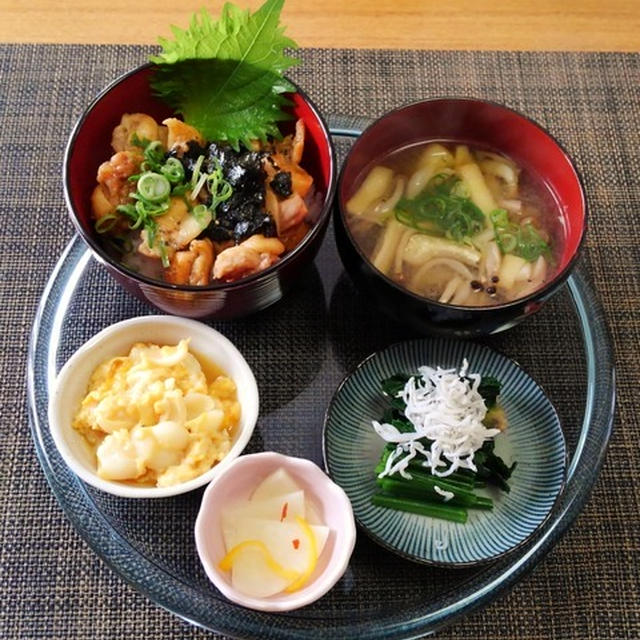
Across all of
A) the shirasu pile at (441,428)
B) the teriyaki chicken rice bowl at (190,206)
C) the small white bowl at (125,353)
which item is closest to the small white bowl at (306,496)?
the small white bowl at (125,353)

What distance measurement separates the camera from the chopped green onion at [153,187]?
1.65 meters

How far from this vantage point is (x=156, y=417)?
5.04ft

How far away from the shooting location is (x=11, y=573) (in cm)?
164

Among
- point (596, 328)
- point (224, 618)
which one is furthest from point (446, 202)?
point (224, 618)

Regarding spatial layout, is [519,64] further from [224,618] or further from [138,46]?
[224,618]

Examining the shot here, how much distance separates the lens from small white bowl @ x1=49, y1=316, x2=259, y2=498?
4.88 ft

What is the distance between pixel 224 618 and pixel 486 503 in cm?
56

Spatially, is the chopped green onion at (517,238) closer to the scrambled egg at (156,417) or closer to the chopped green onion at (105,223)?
the scrambled egg at (156,417)

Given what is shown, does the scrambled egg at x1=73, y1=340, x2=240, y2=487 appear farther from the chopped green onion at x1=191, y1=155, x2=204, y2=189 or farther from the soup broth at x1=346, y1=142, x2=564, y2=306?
the soup broth at x1=346, y1=142, x2=564, y2=306

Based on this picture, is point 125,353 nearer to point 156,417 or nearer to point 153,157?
point 156,417

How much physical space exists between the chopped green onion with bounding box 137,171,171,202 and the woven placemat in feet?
1.03

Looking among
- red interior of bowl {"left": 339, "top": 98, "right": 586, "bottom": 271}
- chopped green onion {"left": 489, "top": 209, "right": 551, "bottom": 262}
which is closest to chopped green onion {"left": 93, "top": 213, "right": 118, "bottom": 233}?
red interior of bowl {"left": 339, "top": 98, "right": 586, "bottom": 271}

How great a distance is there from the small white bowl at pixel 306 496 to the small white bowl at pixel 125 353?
0.04 metres

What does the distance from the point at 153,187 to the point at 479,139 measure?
745mm
